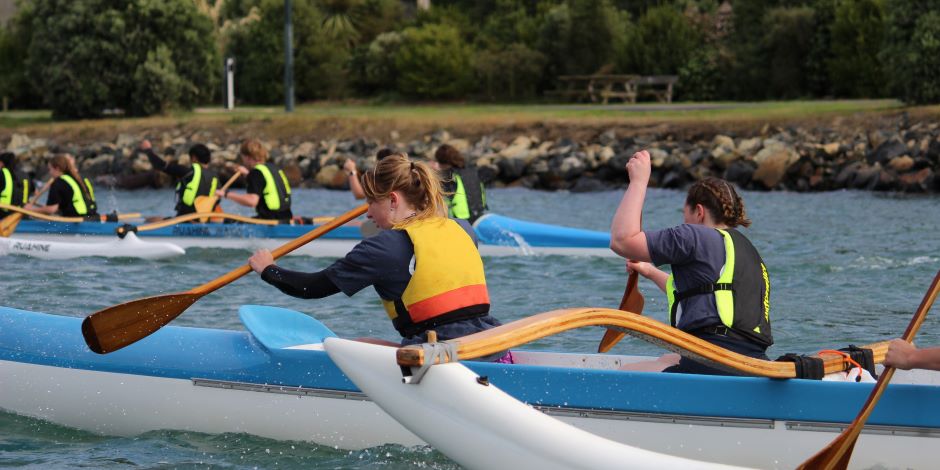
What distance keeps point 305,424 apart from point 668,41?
2969cm

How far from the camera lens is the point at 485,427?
510cm

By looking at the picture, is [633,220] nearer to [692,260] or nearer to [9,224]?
[692,260]

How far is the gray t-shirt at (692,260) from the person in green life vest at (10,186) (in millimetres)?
10117

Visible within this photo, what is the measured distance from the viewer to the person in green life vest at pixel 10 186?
1388 centimetres

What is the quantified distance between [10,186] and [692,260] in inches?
405

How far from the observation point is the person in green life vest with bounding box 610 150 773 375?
542 cm

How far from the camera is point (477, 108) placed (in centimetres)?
3303

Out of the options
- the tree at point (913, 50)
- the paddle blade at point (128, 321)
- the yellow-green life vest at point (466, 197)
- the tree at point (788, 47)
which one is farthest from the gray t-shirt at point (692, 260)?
the tree at point (788, 47)

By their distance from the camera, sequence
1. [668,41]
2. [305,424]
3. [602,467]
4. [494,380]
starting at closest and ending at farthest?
[602,467] < [494,380] < [305,424] < [668,41]

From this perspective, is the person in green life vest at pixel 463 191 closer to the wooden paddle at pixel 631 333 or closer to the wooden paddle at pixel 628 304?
the wooden paddle at pixel 628 304

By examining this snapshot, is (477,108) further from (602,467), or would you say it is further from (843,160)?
(602,467)

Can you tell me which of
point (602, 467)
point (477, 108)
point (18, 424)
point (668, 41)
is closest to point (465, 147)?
point (477, 108)

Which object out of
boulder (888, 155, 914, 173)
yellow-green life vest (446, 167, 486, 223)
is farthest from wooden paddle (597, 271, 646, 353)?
boulder (888, 155, 914, 173)

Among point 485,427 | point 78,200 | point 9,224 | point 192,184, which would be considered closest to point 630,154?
point 192,184
